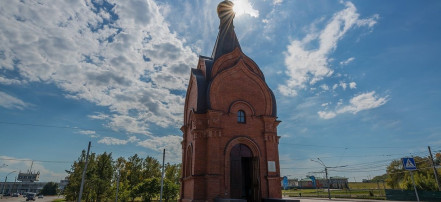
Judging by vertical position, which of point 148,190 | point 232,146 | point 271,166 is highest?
point 232,146

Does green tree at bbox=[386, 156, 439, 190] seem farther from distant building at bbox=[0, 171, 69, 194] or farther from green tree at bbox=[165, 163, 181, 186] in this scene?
distant building at bbox=[0, 171, 69, 194]

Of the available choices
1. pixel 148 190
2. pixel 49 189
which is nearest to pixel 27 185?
pixel 49 189

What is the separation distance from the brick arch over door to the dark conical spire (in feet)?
22.5

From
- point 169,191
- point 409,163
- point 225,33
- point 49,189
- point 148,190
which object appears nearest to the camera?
point 409,163

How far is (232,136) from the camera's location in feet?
53.0

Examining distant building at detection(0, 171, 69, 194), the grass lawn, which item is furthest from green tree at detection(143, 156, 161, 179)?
A: distant building at detection(0, 171, 69, 194)

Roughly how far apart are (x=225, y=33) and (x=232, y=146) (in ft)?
32.9

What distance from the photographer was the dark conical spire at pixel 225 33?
20047mm

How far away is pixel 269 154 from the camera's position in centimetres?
1647

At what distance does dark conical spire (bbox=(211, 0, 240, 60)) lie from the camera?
2005 centimetres

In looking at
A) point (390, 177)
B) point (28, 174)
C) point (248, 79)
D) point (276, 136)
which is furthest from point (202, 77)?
point (28, 174)

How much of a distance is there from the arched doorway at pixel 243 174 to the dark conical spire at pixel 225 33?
761 centimetres

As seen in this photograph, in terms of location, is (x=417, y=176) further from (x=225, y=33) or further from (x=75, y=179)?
(x=75, y=179)

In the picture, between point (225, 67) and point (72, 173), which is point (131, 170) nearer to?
point (72, 173)
